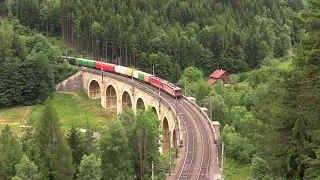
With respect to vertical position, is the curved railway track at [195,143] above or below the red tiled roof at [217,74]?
below

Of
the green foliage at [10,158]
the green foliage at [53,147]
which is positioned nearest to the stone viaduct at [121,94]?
the green foliage at [53,147]

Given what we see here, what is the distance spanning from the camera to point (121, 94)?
96750 millimetres

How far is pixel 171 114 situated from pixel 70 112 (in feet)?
105

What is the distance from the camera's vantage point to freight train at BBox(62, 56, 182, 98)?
268 feet

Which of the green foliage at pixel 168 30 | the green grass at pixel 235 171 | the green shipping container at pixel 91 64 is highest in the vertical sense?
the green foliage at pixel 168 30

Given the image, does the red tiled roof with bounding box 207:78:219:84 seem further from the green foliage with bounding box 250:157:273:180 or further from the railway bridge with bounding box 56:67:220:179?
the green foliage with bounding box 250:157:273:180

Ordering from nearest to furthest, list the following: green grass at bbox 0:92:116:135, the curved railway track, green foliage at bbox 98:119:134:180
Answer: green foliage at bbox 98:119:134:180, the curved railway track, green grass at bbox 0:92:116:135

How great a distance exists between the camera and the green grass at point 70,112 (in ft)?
290

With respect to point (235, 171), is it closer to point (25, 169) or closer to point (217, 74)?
point (25, 169)

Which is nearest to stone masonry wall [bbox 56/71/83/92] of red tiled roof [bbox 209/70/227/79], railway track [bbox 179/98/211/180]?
red tiled roof [bbox 209/70/227/79]

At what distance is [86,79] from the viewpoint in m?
108

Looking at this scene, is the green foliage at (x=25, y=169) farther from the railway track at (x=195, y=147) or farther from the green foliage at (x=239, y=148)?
the green foliage at (x=239, y=148)

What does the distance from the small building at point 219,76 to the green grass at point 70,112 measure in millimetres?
28122

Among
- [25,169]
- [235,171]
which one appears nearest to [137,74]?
[235,171]
